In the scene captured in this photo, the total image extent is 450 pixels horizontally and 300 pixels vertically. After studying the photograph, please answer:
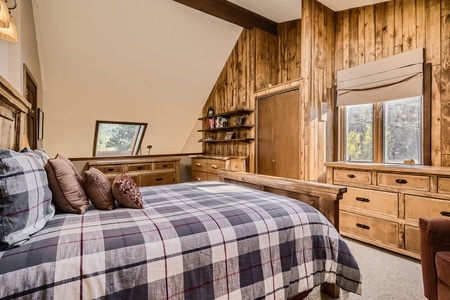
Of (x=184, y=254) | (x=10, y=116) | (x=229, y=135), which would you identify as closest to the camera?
(x=184, y=254)

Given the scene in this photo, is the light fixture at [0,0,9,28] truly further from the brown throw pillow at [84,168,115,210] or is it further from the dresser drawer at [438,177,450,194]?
the dresser drawer at [438,177,450,194]

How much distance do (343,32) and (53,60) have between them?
444 centimetres

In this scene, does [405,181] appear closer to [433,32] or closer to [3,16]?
[433,32]

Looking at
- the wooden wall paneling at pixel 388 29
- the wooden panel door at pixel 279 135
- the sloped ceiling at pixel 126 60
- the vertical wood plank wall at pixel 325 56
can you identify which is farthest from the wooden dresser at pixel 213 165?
the wooden wall paneling at pixel 388 29

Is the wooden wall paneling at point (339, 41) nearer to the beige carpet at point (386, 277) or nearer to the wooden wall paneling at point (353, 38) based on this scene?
the wooden wall paneling at point (353, 38)

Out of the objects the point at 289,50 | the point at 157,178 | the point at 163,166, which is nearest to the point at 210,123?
the point at 163,166

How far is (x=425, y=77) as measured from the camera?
9.05 ft

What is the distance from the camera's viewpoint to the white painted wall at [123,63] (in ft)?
11.4

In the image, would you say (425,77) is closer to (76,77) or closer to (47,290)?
(47,290)

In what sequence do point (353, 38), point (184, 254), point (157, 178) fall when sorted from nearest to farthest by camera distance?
1. point (184, 254)
2. point (353, 38)
3. point (157, 178)

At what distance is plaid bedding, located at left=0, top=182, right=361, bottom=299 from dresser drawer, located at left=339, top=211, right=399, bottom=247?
55.3 inches

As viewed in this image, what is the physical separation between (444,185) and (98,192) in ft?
9.61

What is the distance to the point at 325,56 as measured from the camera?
3.62 m

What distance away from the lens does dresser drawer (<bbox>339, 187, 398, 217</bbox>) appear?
8.44ft
